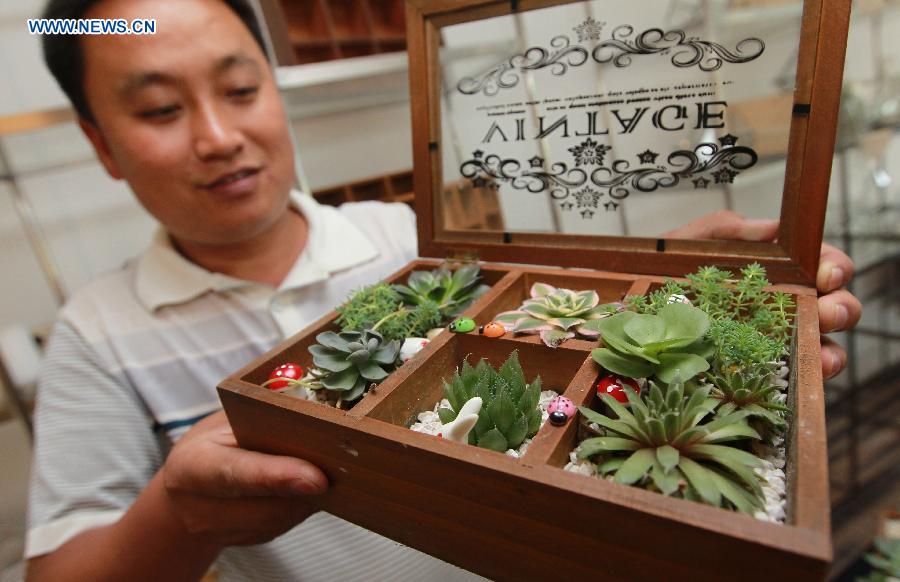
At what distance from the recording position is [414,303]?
64cm

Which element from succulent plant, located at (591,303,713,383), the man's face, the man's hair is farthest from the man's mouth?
succulent plant, located at (591,303,713,383)

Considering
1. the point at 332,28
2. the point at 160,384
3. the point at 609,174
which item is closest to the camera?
the point at 609,174

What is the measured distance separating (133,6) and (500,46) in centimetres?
49

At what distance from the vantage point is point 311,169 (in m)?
1.57

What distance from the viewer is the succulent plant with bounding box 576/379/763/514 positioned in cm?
33

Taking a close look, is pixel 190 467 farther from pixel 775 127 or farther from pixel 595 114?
pixel 775 127

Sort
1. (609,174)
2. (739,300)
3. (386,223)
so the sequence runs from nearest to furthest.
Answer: (739,300)
(609,174)
(386,223)

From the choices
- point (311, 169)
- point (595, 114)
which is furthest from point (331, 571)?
point (311, 169)

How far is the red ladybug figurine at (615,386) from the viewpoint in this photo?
433 mm

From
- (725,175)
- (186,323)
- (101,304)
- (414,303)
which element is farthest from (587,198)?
(101,304)

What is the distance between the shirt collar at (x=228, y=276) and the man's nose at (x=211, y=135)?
244mm

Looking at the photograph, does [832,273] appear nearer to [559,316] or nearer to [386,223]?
[559,316]

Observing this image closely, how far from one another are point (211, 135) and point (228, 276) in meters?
0.27

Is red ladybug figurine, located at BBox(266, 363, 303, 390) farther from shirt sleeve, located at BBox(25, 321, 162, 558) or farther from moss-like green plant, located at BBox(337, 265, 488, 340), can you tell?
shirt sleeve, located at BBox(25, 321, 162, 558)
